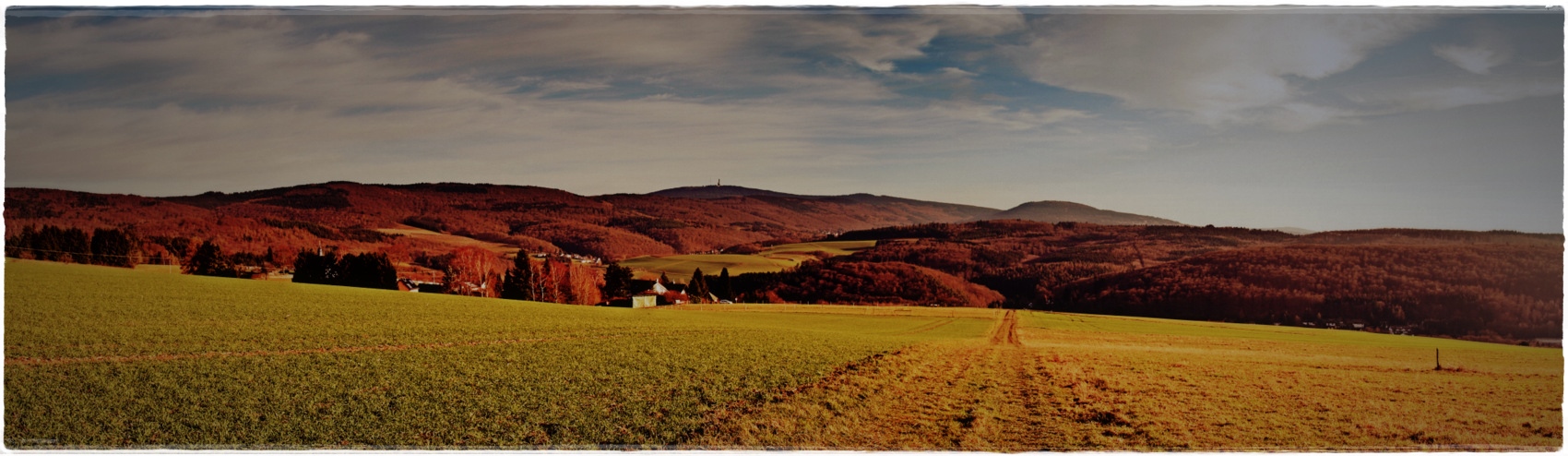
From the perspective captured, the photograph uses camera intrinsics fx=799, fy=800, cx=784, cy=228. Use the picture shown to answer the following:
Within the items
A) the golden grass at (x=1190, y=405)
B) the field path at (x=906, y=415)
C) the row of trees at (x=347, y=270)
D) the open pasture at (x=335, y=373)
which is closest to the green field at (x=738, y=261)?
the row of trees at (x=347, y=270)

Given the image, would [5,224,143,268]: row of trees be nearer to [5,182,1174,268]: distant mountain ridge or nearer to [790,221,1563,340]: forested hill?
[5,182,1174,268]: distant mountain ridge

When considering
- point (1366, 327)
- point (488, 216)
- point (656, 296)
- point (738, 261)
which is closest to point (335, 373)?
point (488, 216)

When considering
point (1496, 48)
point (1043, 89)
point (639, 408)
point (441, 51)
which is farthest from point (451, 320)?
point (1496, 48)

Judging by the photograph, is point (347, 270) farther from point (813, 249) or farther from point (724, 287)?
point (813, 249)

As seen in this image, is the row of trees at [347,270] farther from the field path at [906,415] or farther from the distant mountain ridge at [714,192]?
the field path at [906,415]

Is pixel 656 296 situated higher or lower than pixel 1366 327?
lower

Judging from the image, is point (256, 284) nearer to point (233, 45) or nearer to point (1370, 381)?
point (233, 45)
